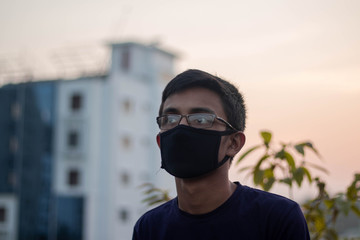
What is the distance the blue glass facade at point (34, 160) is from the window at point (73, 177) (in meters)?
1.17

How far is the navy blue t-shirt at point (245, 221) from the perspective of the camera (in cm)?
256

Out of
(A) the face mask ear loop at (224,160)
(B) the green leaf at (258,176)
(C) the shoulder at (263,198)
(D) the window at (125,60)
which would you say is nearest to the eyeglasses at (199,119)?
(A) the face mask ear loop at (224,160)

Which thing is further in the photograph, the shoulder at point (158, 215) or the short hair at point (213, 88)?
the shoulder at point (158, 215)

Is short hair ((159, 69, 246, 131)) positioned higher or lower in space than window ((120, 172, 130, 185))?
higher

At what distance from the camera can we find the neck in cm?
265

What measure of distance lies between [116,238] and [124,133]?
7.79 meters

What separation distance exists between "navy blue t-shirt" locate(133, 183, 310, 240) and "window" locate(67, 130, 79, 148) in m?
41.6

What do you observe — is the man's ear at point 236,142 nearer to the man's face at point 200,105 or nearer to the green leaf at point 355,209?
the man's face at point 200,105

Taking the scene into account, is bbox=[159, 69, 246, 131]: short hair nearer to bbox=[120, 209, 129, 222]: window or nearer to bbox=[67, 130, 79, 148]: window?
bbox=[67, 130, 79, 148]: window

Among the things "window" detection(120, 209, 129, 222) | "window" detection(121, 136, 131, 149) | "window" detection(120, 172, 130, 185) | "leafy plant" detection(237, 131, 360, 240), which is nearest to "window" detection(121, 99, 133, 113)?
"window" detection(121, 136, 131, 149)

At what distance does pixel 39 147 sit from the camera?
44.0 m

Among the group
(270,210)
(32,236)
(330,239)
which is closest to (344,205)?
(330,239)

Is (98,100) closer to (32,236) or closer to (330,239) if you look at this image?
(32,236)

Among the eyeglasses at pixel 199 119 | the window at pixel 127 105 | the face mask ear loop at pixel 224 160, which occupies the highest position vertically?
the window at pixel 127 105
